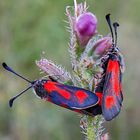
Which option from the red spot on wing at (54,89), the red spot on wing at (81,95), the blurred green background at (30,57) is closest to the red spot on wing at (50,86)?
the red spot on wing at (54,89)

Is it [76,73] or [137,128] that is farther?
[137,128]

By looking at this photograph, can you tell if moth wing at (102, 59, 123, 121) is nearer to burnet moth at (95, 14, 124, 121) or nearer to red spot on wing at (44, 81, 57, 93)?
burnet moth at (95, 14, 124, 121)

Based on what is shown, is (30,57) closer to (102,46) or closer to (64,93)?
(102,46)

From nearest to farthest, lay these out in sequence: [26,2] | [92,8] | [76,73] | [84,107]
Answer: [84,107] < [76,73] < [26,2] < [92,8]

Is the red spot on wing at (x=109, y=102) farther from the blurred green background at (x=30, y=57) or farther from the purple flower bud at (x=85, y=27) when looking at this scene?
the blurred green background at (x=30, y=57)

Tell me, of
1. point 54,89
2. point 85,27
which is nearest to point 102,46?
point 85,27

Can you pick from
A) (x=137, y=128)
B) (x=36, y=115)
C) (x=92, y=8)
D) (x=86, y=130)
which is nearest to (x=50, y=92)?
(x=86, y=130)

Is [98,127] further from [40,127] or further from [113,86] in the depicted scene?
[40,127]
